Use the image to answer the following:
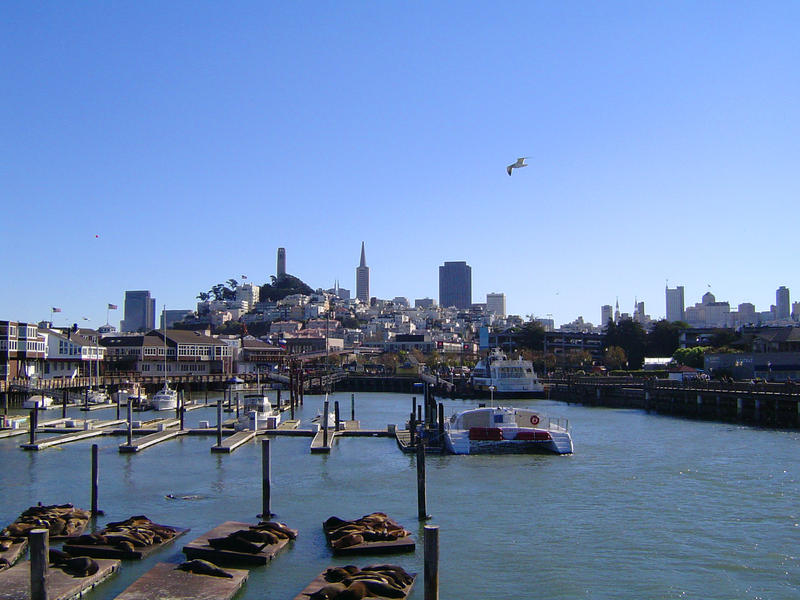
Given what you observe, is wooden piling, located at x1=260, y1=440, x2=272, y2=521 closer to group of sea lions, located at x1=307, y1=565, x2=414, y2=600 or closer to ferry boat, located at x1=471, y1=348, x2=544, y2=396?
group of sea lions, located at x1=307, y1=565, x2=414, y2=600

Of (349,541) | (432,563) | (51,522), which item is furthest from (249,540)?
(432,563)

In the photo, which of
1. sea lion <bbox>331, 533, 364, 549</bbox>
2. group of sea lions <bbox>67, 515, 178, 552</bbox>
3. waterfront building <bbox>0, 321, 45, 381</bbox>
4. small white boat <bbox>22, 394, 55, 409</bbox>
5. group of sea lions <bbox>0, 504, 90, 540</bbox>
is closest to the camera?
group of sea lions <bbox>67, 515, 178, 552</bbox>

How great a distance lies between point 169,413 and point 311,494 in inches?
1710

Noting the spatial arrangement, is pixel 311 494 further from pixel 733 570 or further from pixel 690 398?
pixel 690 398

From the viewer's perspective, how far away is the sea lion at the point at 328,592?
1659 cm

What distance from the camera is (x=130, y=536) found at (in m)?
21.0

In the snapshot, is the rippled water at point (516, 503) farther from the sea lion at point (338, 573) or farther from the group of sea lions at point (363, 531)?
the sea lion at point (338, 573)

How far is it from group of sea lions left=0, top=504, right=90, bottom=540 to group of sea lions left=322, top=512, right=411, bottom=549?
7.36 metres

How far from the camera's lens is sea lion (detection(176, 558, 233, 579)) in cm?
1852

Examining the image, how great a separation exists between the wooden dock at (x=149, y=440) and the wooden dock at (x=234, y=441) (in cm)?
344

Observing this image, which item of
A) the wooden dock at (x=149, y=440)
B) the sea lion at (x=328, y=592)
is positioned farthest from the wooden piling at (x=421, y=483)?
the wooden dock at (x=149, y=440)

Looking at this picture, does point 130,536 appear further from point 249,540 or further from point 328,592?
point 328,592

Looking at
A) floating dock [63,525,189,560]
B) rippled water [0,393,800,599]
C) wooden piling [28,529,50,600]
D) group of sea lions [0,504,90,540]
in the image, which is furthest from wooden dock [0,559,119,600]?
group of sea lions [0,504,90,540]

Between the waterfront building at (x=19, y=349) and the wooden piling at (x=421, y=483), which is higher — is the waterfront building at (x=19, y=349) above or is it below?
above
